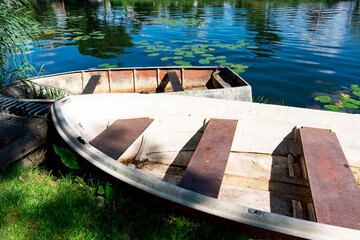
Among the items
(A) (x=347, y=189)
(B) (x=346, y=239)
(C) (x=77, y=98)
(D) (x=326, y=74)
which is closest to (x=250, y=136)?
(A) (x=347, y=189)

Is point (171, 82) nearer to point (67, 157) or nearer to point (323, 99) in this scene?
point (67, 157)

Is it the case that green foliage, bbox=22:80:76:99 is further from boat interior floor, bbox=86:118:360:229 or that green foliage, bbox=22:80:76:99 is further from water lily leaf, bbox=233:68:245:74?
water lily leaf, bbox=233:68:245:74

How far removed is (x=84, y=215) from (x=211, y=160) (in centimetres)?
126

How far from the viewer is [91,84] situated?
5.57m

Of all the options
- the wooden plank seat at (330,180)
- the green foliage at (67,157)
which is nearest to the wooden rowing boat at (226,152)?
the wooden plank seat at (330,180)

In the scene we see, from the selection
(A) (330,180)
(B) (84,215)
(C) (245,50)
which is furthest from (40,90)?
(C) (245,50)

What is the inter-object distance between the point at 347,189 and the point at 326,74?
7.69 m

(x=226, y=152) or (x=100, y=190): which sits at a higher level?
(x=226, y=152)

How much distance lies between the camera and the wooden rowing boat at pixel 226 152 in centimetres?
184

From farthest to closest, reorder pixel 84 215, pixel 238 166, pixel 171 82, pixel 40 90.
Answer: pixel 171 82, pixel 40 90, pixel 238 166, pixel 84 215

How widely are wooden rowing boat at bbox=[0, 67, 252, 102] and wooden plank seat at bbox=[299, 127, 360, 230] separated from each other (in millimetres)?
2355

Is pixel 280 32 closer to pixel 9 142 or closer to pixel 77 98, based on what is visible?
pixel 77 98

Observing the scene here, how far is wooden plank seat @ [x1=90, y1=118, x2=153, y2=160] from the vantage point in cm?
259

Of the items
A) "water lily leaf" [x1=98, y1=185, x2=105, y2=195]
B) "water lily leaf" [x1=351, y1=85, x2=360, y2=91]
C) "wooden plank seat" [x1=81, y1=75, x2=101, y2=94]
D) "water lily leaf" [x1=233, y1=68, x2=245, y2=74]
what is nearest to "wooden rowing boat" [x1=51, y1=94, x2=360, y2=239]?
"water lily leaf" [x1=98, y1=185, x2=105, y2=195]
